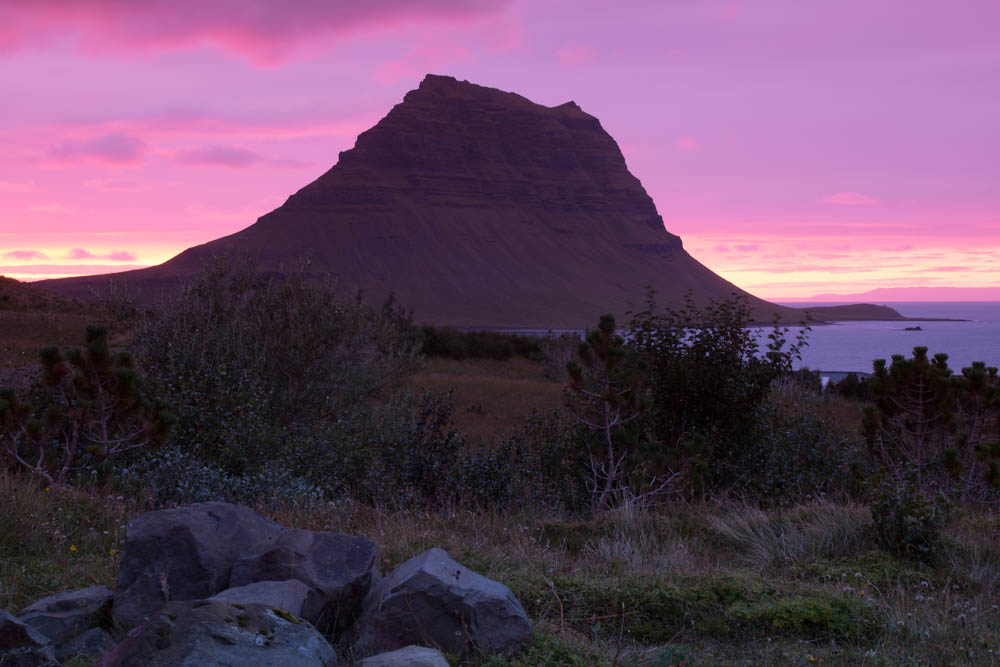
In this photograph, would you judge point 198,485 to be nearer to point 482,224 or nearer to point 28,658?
point 28,658

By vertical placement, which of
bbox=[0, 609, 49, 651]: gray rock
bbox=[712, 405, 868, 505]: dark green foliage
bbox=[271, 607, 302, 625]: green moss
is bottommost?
bbox=[712, 405, 868, 505]: dark green foliage

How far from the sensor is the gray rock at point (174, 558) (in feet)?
14.1

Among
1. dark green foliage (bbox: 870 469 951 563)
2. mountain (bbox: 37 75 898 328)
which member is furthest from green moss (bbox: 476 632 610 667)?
mountain (bbox: 37 75 898 328)

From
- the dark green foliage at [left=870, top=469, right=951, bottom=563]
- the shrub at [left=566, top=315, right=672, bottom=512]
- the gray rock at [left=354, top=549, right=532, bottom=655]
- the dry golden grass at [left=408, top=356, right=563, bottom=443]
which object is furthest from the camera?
the dry golden grass at [left=408, top=356, right=563, bottom=443]

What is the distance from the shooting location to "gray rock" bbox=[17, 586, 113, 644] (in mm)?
4055

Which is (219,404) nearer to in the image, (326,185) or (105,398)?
(105,398)

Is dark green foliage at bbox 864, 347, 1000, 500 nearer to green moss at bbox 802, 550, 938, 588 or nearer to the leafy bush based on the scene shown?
green moss at bbox 802, 550, 938, 588

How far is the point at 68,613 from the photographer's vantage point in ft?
13.7

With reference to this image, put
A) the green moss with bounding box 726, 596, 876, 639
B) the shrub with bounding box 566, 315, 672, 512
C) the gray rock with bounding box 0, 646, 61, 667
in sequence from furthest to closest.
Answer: the shrub with bounding box 566, 315, 672, 512
the green moss with bounding box 726, 596, 876, 639
the gray rock with bounding box 0, 646, 61, 667

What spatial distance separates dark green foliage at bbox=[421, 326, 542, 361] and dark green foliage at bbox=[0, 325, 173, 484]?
1296 inches

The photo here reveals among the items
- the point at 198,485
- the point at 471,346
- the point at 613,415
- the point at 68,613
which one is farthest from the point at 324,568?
the point at 471,346

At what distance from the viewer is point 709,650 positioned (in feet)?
14.5

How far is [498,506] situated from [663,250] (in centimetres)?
15784

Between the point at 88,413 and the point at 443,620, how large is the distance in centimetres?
565
